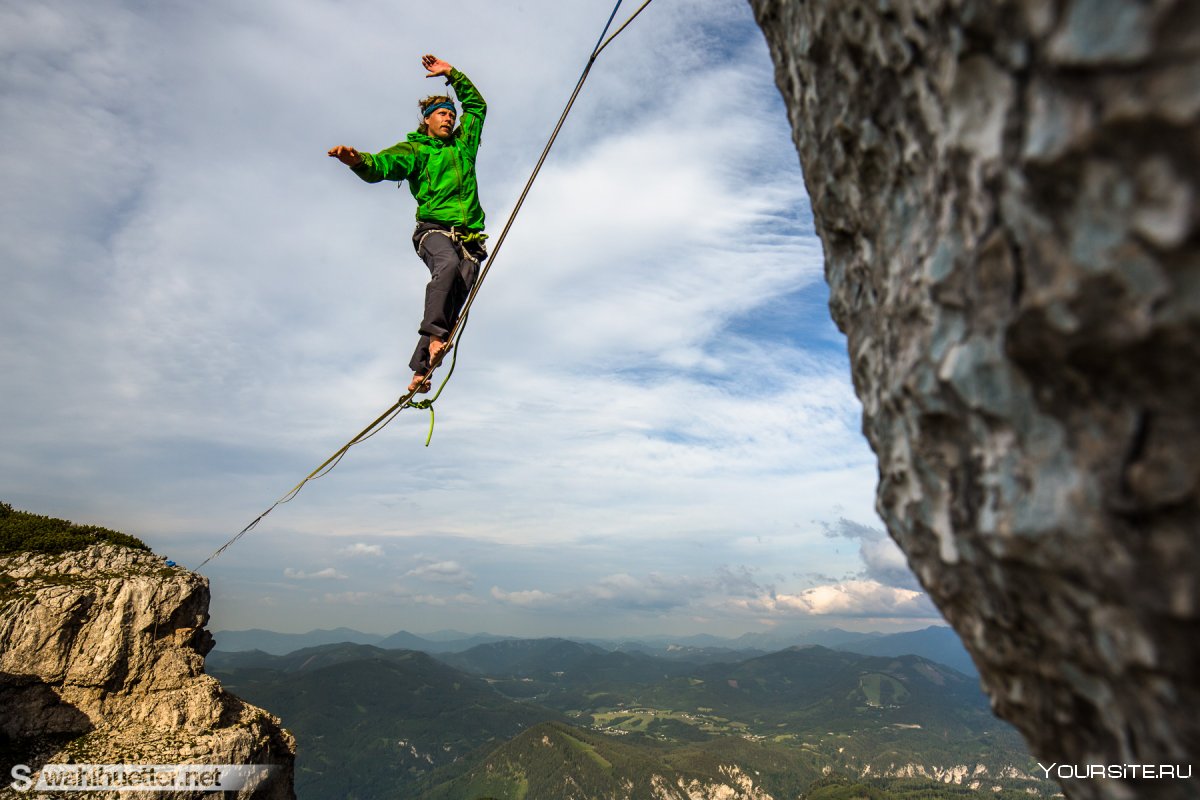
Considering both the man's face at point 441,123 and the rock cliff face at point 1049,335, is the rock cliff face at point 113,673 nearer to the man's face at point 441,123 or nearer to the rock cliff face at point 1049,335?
the man's face at point 441,123

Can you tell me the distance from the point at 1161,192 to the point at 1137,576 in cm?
106

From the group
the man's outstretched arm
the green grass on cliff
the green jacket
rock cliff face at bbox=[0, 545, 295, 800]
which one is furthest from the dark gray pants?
the green grass on cliff

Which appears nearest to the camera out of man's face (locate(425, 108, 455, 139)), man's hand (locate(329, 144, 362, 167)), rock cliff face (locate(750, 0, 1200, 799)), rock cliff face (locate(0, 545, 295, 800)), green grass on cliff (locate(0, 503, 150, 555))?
rock cliff face (locate(750, 0, 1200, 799))

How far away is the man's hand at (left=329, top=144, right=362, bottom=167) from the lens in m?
7.78

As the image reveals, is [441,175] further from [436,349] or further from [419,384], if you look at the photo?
[419,384]

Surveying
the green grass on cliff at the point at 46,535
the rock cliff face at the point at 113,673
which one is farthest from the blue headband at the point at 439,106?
the green grass on cliff at the point at 46,535

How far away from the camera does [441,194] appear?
9.27 m

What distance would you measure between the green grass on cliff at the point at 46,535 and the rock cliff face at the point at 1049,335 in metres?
20.4

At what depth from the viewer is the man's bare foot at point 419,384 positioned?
874 cm

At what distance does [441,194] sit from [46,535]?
15.3 m

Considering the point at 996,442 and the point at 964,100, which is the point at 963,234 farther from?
the point at 996,442

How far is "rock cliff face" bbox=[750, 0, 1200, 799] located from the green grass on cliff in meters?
20.4

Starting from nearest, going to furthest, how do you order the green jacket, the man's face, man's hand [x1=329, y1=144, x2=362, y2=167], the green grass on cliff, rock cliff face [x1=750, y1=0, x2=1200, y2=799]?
rock cliff face [x1=750, y1=0, x2=1200, y2=799]
man's hand [x1=329, y1=144, x2=362, y2=167]
the green jacket
the man's face
the green grass on cliff

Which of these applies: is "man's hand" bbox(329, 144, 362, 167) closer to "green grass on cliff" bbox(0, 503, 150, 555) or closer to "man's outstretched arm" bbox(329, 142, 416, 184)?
"man's outstretched arm" bbox(329, 142, 416, 184)
